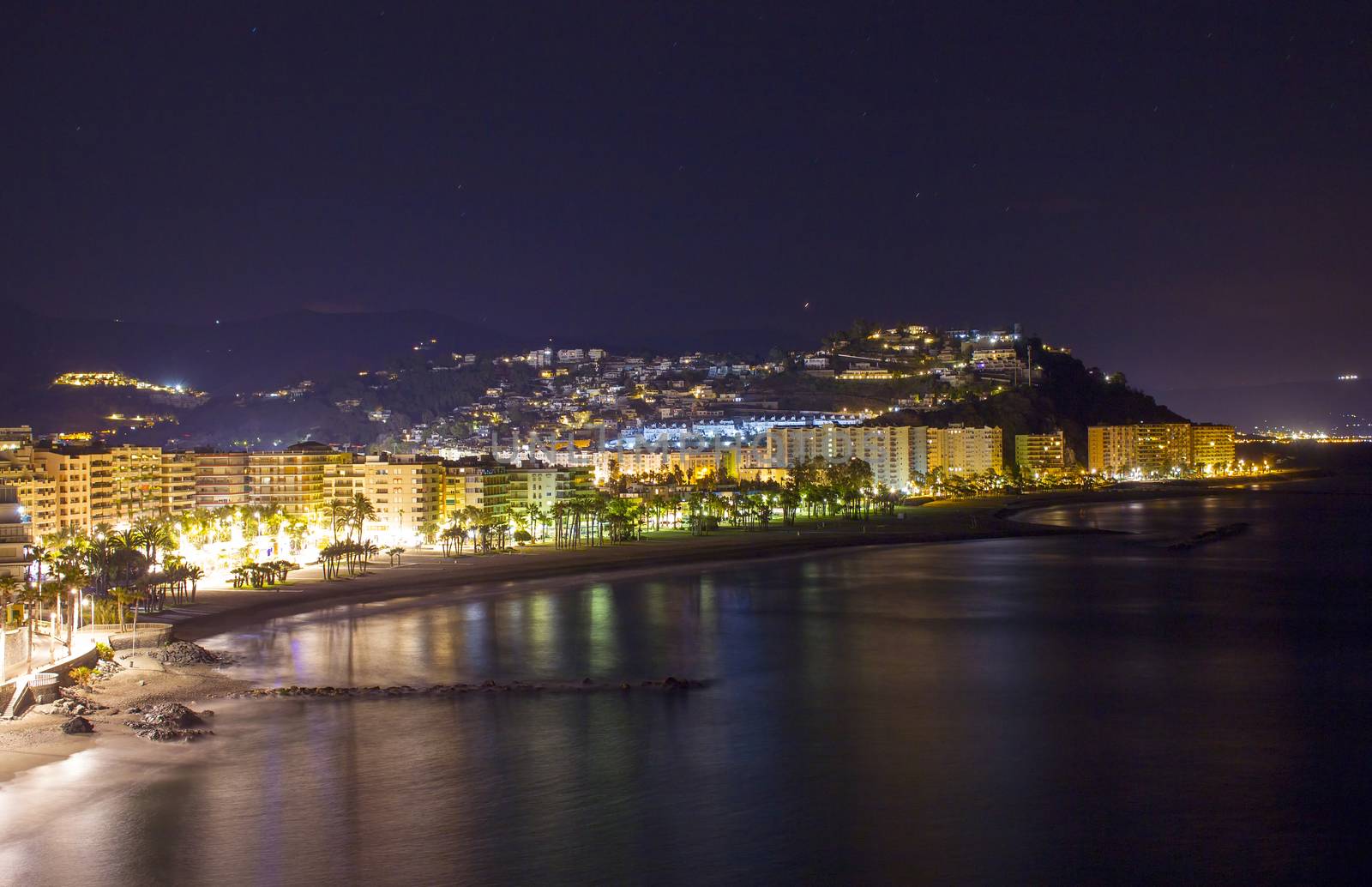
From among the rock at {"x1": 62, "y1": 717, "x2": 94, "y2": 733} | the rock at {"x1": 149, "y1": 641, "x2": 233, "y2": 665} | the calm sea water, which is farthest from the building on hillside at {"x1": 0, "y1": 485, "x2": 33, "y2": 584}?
the rock at {"x1": 62, "y1": 717, "x2": 94, "y2": 733}

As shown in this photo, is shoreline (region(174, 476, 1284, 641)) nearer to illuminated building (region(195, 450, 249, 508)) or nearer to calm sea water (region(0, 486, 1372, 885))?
calm sea water (region(0, 486, 1372, 885))

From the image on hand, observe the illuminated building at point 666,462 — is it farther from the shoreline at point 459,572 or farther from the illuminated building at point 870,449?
the shoreline at point 459,572

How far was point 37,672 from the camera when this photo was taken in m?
14.8

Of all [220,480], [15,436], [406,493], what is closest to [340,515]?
[406,493]

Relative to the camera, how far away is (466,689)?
17141 millimetres

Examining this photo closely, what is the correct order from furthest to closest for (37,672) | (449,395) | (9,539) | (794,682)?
(449,395) → (9,539) → (794,682) → (37,672)

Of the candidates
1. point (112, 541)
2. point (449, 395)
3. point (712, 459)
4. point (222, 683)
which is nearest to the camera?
point (222, 683)

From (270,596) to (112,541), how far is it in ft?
11.9

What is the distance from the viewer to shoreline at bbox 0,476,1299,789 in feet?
46.1

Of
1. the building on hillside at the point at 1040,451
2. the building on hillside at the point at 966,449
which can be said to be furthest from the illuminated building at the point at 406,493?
the building on hillside at the point at 1040,451

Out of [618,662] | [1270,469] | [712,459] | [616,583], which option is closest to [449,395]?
[712,459]

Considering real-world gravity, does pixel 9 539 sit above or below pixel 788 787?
above

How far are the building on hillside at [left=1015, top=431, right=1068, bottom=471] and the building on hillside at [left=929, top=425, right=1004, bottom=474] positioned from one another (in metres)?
2.36

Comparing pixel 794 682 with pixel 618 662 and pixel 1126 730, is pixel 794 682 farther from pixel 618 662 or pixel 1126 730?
pixel 1126 730
